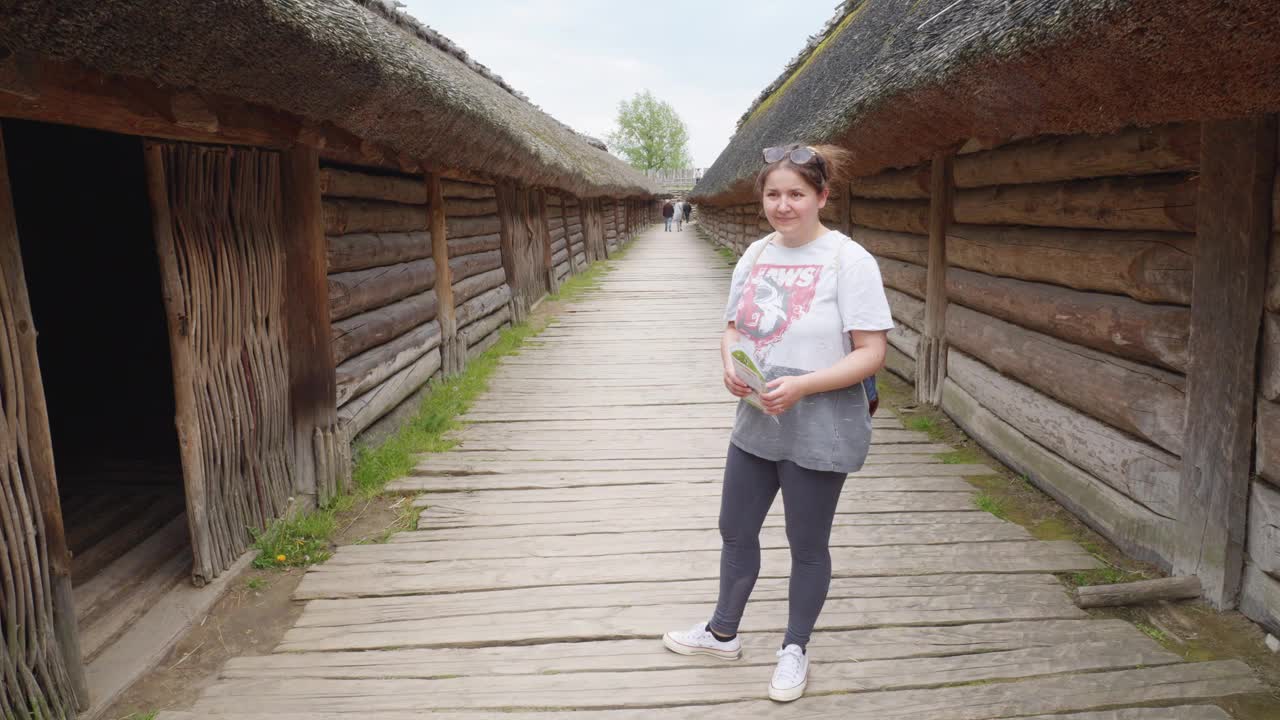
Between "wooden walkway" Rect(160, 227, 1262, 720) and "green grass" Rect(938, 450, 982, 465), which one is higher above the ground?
"green grass" Rect(938, 450, 982, 465)

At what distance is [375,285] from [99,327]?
244 centimetres

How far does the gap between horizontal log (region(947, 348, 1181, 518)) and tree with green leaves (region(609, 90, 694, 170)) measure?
6693 centimetres

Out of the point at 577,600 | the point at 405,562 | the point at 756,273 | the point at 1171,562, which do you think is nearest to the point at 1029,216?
the point at 1171,562

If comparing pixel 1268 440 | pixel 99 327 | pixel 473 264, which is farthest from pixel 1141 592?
pixel 99 327

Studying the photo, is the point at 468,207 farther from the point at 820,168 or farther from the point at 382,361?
the point at 820,168

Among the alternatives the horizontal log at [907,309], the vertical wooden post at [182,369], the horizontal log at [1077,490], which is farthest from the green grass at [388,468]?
the horizontal log at [907,309]

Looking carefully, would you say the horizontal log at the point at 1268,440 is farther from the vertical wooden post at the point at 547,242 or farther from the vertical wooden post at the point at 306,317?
the vertical wooden post at the point at 547,242

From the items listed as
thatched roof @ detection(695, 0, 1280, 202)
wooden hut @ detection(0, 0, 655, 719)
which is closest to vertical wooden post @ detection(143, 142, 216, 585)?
wooden hut @ detection(0, 0, 655, 719)

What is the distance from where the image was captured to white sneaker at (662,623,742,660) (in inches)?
97.1

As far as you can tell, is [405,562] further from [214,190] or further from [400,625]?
[214,190]

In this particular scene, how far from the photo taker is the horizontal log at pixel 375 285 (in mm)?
4055

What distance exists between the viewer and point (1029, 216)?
→ 396cm

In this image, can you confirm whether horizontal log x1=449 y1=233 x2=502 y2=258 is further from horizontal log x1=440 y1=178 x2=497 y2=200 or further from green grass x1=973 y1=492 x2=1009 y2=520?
green grass x1=973 y1=492 x2=1009 y2=520

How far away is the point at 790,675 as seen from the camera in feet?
7.50
